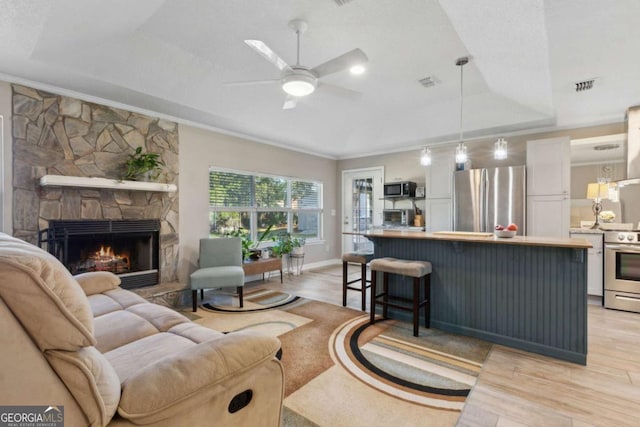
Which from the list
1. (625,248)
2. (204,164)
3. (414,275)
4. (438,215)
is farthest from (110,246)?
(625,248)

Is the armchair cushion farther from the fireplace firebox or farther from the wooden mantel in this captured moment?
the wooden mantel

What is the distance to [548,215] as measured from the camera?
13.7 feet

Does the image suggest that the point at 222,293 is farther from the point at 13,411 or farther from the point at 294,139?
the point at 13,411

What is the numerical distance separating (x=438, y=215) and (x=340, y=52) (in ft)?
10.8

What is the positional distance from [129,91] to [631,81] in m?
5.30

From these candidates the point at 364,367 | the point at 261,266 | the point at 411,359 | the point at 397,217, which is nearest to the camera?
the point at 364,367

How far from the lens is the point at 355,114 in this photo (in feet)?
16.8

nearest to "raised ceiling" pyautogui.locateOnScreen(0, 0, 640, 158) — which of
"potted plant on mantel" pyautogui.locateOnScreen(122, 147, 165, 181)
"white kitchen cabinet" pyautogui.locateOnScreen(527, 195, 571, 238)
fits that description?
"potted plant on mantel" pyautogui.locateOnScreen(122, 147, 165, 181)

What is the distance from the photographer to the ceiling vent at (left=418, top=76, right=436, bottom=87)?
3774mm

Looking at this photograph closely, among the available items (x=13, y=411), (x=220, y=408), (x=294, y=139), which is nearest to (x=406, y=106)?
(x=294, y=139)

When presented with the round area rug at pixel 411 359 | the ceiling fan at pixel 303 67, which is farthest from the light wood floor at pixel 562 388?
the ceiling fan at pixel 303 67

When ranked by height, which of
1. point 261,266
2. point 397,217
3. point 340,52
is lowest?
point 261,266

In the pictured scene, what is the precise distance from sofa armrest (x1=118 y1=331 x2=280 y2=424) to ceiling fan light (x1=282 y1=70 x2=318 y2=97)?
77.3 inches

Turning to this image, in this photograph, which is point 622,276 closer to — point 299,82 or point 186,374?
point 299,82
